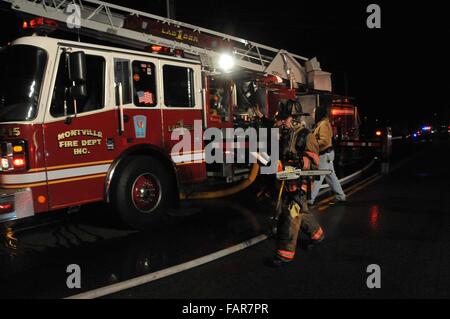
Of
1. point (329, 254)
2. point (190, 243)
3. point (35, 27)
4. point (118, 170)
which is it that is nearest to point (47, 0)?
point (35, 27)

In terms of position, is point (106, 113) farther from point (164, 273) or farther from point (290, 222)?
point (290, 222)

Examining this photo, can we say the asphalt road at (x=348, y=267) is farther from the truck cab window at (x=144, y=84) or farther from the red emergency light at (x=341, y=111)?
the red emergency light at (x=341, y=111)

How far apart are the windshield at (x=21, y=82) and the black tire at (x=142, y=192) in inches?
54.3

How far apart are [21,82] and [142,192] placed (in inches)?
80.4

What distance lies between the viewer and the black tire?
5387 millimetres

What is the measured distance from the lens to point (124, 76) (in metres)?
5.54

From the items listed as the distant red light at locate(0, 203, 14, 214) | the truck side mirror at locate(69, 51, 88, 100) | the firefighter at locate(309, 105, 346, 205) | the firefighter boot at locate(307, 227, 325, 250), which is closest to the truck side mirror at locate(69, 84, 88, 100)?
the truck side mirror at locate(69, 51, 88, 100)

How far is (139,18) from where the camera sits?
7.53 meters

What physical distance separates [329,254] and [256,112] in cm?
433

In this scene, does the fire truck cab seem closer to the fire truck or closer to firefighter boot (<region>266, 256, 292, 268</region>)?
the fire truck

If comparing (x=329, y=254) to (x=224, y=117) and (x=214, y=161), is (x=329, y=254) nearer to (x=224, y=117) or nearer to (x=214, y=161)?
(x=214, y=161)

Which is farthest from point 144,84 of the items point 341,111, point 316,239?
point 341,111

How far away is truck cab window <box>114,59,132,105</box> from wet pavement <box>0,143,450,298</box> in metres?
1.83

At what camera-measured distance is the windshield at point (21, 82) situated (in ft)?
15.1
